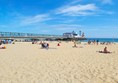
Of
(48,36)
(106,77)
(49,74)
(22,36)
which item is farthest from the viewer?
(48,36)

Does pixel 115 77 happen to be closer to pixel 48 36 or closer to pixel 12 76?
pixel 12 76

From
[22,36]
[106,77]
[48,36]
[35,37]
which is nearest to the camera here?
[106,77]

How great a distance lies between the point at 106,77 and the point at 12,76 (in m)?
3.55

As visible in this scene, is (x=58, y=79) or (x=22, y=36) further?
(x=22, y=36)

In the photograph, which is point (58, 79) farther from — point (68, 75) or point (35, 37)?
point (35, 37)

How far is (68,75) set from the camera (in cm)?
763

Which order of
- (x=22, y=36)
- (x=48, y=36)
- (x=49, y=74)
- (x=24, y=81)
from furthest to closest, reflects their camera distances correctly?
(x=48, y=36) → (x=22, y=36) → (x=49, y=74) → (x=24, y=81)

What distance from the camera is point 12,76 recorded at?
742 cm

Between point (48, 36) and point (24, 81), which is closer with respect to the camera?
point (24, 81)

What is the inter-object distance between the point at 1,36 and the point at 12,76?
3987 centimetres

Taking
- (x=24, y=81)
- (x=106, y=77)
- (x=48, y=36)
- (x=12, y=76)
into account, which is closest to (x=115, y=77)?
(x=106, y=77)

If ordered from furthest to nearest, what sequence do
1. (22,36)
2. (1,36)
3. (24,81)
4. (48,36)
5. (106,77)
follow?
(48,36) < (22,36) < (1,36) < (106,77) < (24,81)

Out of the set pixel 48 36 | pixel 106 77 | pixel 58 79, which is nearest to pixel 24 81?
pixel 58 79

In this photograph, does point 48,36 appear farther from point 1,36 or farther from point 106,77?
point 106,77
